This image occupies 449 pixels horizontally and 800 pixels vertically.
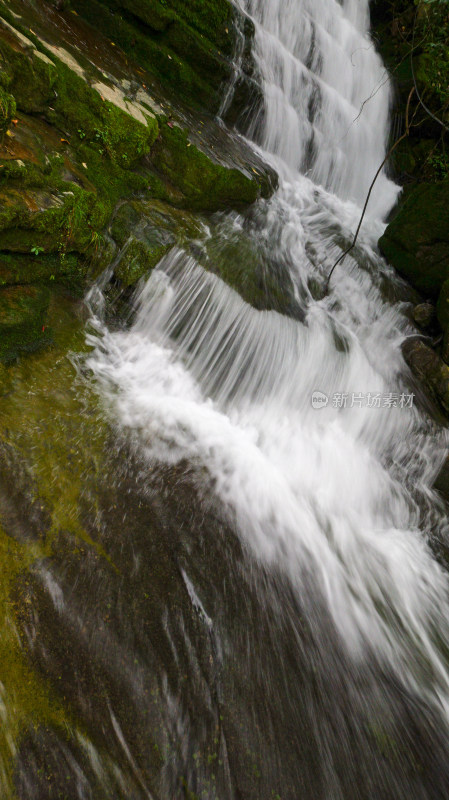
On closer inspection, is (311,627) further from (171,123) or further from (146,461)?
(171,123)

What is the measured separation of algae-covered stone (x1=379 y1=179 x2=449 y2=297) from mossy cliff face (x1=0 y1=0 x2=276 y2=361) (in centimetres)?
299

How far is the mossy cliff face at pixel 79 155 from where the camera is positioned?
3475 millimetres

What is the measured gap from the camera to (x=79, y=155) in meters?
4.33

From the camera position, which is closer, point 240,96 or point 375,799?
point 375,799

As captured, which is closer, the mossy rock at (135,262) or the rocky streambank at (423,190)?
the mossy rock at (135,262)

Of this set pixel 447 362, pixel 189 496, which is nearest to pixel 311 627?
pixel 189 496

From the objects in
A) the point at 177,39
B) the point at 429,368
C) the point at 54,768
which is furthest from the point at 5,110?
the point at 429,368

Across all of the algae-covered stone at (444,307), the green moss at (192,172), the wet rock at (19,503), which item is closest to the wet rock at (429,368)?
the algae-covered stone at (444,307)

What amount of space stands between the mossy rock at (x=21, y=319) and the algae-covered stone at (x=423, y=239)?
21.2 ft

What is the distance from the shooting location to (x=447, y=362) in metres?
6.29

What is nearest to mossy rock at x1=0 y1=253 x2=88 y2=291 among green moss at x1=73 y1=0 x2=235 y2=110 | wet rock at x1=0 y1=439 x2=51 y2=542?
wet rock at x1=0 y1=439 x2=51 y2=542

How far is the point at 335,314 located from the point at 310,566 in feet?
13.7

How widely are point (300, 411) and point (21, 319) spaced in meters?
3.39

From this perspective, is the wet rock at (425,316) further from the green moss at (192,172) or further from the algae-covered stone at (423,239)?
the green moss at (192,172)
